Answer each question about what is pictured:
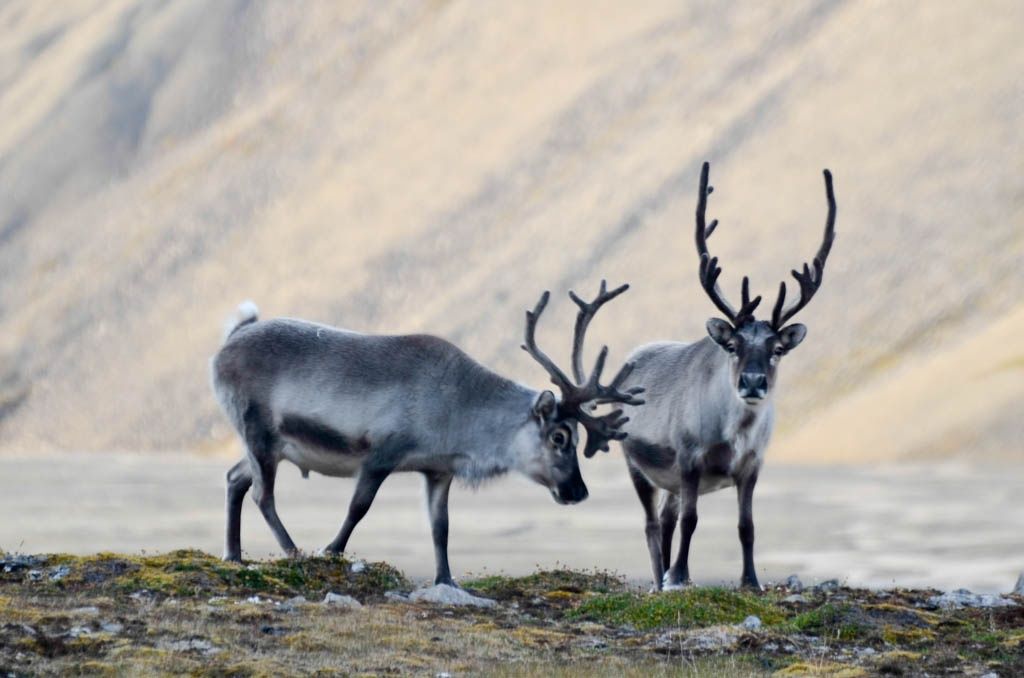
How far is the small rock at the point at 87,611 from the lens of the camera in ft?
53.3

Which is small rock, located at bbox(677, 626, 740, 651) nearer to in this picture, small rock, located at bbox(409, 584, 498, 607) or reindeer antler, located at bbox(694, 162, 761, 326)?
small rock, located at bbox(409, 584, 498, 607)

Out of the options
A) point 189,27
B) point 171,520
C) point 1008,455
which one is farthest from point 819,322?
point 189,27

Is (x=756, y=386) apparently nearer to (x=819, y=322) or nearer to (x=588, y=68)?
(x=819, y=322)

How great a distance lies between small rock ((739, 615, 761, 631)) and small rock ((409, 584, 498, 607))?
2.82m

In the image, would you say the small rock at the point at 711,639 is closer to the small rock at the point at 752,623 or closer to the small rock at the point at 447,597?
the small rock at the point at 752,623

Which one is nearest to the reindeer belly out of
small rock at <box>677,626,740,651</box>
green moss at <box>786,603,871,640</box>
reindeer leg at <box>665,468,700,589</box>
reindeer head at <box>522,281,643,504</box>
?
reindeer head at <box>522,281,643,504</box>

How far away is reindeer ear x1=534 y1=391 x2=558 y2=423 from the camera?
19.9 m

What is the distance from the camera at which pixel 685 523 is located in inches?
830

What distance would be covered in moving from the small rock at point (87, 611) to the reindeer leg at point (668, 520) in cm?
880

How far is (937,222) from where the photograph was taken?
118 meters

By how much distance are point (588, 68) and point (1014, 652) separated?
127 meters

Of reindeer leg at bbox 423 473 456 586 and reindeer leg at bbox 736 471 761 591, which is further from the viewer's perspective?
reindeer leg at bbox 736 471 761 591

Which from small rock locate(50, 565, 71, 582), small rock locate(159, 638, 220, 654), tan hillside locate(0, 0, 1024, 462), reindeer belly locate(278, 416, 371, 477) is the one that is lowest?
small rock locate(159, 638, 220, 654)

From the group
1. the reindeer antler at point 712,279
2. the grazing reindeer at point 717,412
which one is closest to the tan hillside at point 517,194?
the reindeer antler at point 712,279
